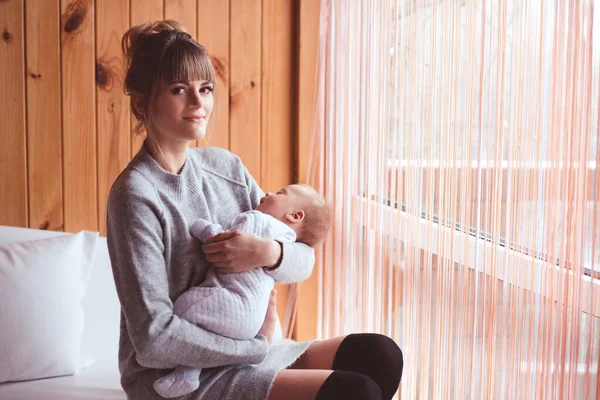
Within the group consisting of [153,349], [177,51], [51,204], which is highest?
[177,51]

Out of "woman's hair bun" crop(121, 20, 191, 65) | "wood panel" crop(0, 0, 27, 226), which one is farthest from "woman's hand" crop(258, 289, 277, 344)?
"wood panel" crop(0, 0, 27, 226)

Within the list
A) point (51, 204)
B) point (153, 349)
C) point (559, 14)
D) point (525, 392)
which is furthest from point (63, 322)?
point (559, 14)

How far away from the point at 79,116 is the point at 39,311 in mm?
740

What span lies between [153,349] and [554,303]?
0.78 metres

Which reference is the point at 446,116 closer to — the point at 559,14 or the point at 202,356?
the point at 559,14

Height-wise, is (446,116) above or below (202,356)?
above

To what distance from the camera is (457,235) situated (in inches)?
67.7

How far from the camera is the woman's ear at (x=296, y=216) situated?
5.61 ft

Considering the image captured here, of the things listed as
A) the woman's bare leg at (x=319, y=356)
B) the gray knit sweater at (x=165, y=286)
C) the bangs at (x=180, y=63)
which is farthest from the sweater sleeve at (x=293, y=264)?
the bangs at (x=180, y=63)

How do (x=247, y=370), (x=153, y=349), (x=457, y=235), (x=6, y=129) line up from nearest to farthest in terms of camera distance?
(x=153, y=349), (x=247, y=370), (x=457, y=235), (x=6, y=129)

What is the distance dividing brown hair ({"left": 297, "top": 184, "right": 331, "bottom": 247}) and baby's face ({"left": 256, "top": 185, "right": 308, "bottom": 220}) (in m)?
0.02

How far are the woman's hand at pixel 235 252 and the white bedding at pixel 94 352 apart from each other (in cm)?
57

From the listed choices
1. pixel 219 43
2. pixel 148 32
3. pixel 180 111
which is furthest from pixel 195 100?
pixel 219 43

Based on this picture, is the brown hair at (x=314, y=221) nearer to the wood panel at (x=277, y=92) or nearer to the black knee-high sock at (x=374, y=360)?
the black knee-high sock at (x=374, y=360)
